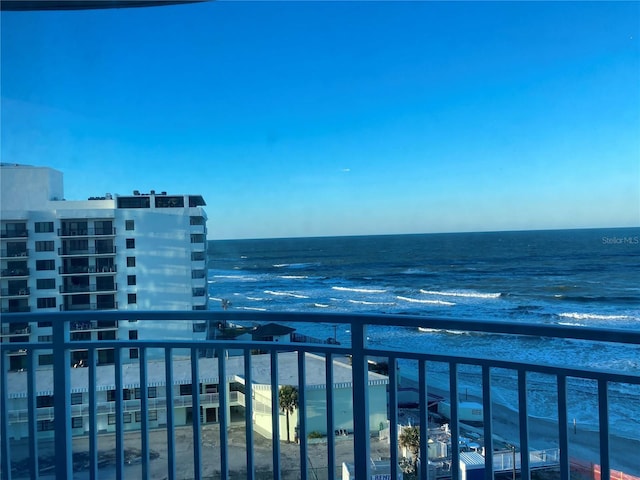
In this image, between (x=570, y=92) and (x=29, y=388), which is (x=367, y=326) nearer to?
(x=29, y=388)

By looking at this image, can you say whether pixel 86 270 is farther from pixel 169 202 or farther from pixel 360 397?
pixel 360 397

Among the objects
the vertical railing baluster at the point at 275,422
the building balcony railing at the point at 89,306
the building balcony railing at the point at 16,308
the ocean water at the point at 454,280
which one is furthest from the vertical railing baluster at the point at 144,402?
the ocean water at the point at 454,280

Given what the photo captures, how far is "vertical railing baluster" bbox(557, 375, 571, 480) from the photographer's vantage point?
39.1 inches

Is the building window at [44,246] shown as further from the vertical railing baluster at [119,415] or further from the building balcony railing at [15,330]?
the vertical railing baluster at [119,415]

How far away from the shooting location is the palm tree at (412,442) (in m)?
1.30

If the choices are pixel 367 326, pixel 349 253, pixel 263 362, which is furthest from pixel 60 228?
pixel 349 253

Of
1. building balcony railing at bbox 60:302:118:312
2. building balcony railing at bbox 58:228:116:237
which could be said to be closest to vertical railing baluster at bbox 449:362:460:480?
building balcony railing at bbox 60:302:118:312

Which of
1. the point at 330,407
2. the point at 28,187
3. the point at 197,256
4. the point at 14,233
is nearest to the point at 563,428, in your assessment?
the point at 330,407

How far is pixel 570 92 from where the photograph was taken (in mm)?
6406

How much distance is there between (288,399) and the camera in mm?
1375

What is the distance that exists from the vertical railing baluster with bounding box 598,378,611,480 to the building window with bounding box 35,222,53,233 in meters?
2.38

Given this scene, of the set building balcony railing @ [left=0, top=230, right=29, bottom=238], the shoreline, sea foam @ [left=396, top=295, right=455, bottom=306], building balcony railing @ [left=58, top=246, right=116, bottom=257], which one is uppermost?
building balcony railing @ [left=0, top=230, right=29, bottom=238]

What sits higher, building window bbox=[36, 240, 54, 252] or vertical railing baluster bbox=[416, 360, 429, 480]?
building window bbox=[36, 240, 54, 252]

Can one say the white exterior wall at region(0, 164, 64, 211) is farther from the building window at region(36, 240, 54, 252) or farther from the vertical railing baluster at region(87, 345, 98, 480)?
the vertical railing baluster at region(87, 345, 98, 480)
